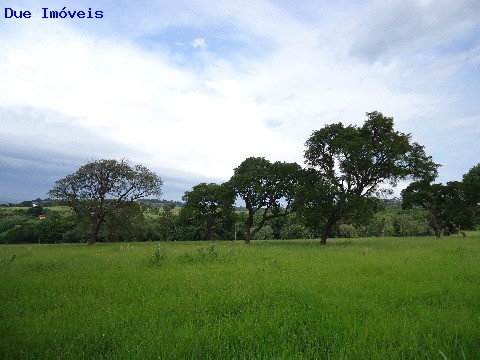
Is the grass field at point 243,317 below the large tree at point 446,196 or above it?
below

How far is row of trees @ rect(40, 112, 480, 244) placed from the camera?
30.2 metres

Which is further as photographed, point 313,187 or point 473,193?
point 473,193

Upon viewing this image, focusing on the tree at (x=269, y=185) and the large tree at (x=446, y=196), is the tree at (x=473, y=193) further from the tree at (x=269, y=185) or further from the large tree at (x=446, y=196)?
the tree at (x=269, y=185)

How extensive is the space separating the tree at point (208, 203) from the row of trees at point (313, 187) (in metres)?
0.15

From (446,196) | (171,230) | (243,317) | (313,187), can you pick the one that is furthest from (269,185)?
(171,230)

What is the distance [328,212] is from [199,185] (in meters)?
25.7

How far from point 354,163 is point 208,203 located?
2736 cm

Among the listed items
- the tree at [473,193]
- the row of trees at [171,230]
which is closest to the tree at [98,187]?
the row of trees at [171,230]

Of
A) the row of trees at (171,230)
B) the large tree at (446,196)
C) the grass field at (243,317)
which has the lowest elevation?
the row of trees at (171,230)

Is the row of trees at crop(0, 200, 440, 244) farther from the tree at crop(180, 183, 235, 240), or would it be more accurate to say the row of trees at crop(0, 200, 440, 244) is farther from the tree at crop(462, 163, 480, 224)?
the tree at crop(462, 163, 480, 224)

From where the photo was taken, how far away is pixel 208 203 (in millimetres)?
50312

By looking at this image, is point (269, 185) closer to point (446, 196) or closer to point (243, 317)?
point (446, 196)

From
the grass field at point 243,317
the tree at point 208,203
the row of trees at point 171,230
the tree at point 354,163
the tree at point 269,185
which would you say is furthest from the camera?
the row of trees at point 171,230

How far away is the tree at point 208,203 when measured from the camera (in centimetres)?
4572
